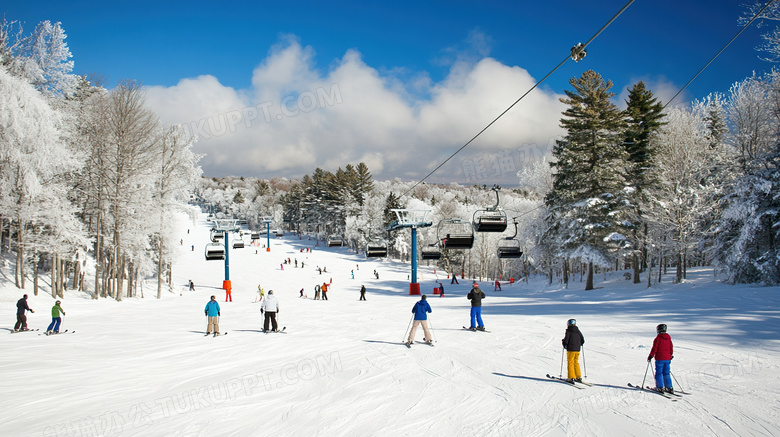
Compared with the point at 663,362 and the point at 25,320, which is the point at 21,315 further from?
the point at 663,362

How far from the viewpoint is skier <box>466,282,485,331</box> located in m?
12.6

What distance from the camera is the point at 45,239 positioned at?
70.2ft

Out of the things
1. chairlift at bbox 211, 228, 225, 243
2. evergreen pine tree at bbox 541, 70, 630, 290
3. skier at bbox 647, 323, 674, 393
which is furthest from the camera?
chairlift at bbox 211, 228, 225, 243

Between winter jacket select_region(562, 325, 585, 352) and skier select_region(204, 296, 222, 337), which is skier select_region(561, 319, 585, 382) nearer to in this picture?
winter jacket select_region(562, 325, 585, 352)

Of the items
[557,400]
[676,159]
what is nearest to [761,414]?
[557,400]

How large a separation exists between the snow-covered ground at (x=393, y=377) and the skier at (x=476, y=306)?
0.40 meters

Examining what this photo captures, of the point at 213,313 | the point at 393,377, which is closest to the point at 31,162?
the point at 213,313

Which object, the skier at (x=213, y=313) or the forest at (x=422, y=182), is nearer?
the skier at (x=213, y=313)

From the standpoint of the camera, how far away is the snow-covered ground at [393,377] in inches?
239

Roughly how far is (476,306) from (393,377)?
5.36m

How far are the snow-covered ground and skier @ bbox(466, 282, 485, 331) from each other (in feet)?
1.31

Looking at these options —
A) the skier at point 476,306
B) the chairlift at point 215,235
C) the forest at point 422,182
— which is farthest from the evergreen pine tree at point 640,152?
the chairlift at point 215,235

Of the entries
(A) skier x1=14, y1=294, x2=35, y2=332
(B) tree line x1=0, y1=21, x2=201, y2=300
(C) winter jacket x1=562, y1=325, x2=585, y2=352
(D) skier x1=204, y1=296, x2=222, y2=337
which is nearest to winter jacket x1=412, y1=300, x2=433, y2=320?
(C) winter jacket x1=562, y1=325, x2=585, y2=352

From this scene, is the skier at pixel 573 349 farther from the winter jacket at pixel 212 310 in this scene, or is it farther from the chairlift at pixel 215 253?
the chairlift at pixel 215 253
